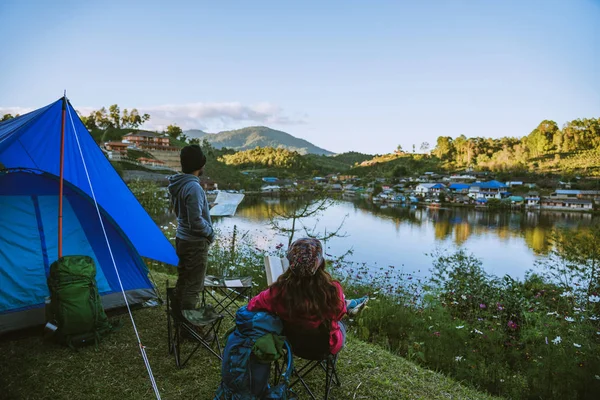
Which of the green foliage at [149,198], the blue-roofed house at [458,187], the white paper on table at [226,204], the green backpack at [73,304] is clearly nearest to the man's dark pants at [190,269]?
→ the green backpack at [73,304]

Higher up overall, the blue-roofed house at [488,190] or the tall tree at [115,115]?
the tall tree at [115,115]

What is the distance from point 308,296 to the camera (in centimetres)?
166

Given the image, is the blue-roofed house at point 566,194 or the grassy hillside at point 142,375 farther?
the blue-roofed house at point 566,194

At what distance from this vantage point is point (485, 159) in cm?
5934

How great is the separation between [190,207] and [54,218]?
176 centimetres

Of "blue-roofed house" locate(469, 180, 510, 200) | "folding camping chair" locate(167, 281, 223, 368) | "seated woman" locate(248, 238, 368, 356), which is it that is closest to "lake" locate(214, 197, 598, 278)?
"folding camping chair" locate(167, 281, 223, 368)

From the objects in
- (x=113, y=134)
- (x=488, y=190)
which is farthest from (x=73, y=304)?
(x=113, y=134)

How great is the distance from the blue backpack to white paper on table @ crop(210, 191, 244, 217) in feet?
8.16

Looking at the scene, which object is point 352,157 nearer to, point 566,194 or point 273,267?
point 566,194

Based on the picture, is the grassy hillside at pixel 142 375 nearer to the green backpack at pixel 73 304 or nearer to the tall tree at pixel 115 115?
the green backpack at pixel 73 304

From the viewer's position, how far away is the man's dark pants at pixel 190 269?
2680 millimetres

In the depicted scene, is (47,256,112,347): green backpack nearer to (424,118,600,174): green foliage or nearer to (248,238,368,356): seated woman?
(248,238,368,356): seated woman

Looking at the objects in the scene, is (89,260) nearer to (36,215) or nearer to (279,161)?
(36,215)

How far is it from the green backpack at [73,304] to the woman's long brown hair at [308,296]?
1.96 meters
